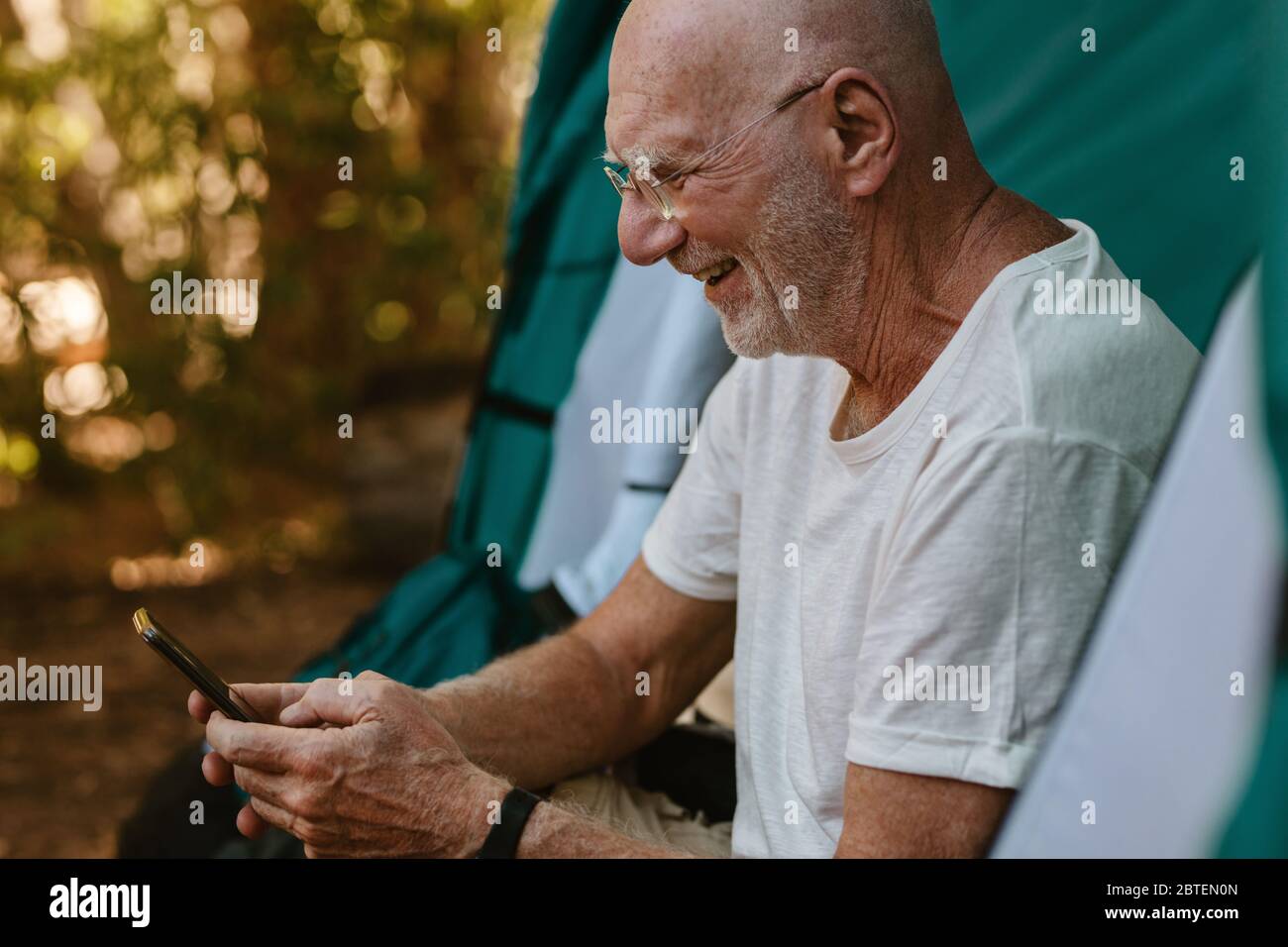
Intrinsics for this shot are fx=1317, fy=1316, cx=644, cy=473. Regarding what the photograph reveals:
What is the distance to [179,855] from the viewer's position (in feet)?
5.28

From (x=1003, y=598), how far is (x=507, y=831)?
0.47m

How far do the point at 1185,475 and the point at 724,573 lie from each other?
600 millimetres

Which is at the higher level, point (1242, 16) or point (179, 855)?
point (1242, 16)

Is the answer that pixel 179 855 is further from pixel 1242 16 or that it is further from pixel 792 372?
pixel 1242 16

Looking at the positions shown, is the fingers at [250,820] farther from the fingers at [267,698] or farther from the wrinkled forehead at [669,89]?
the wrinkled forehead at [669,89]

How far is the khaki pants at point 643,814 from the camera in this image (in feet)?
4.44

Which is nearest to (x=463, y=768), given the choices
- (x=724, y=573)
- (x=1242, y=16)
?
(x=724, y=573)

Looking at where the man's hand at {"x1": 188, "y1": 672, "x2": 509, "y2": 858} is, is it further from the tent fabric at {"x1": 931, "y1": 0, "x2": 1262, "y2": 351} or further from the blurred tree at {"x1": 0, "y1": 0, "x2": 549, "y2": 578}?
the blurred tree at {"x1": 0, "y1": 0, "x2": 549, "y2": 578}

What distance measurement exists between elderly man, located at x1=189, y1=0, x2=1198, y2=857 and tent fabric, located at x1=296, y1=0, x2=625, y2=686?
24.1 inches

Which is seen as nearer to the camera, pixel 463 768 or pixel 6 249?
pixel 463 768
